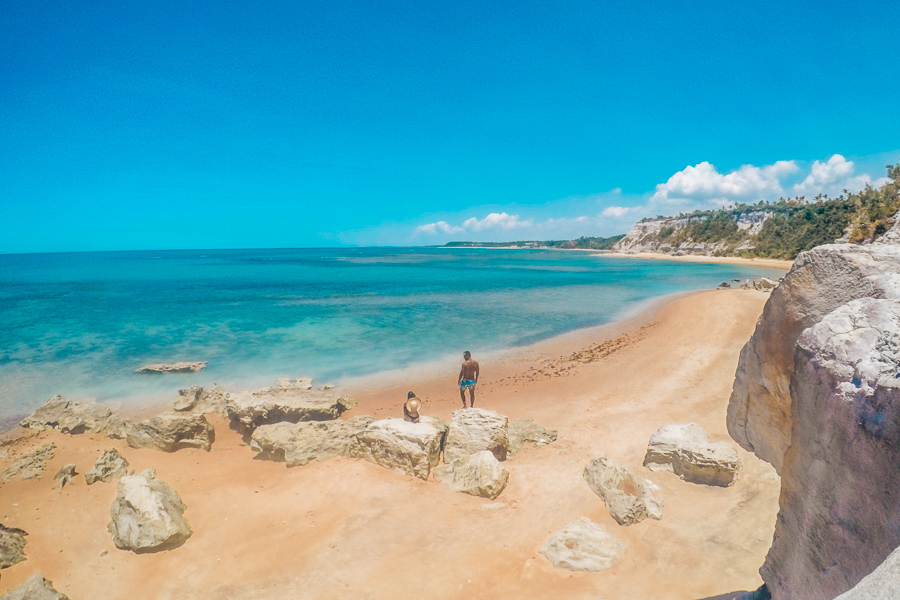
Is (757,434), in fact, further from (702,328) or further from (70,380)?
(70,380)

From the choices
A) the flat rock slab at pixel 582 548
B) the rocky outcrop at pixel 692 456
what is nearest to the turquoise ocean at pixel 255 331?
the rocky outcrop at pixel 692 456

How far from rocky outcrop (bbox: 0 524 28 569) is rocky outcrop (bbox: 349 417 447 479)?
4989 mm

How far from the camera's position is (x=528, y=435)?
9.62 metres

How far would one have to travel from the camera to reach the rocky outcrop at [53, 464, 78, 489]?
314 inches

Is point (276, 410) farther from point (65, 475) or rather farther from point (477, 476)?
point (477, 476)

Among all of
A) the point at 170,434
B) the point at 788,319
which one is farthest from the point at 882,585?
the point at 170,434

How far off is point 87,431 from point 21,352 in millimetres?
13458

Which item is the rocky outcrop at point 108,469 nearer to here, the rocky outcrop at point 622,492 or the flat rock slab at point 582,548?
the flat rock slab at point 582,548

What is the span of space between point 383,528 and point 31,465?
787 centimetres

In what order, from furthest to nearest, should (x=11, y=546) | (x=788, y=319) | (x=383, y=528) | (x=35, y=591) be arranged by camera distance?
(x=383, y=528)
(x=11, y=546)
(x=35, y=591)
(x=788, y=319)

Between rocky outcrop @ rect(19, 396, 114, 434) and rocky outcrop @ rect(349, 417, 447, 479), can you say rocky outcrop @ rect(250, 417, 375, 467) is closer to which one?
rocky outcrop @ rect(349, 417, 447, 479)


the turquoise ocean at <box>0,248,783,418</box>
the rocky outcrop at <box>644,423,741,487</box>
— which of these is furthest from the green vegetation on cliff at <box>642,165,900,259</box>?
the rocky outcrop at <box>644,423,741,487</box>

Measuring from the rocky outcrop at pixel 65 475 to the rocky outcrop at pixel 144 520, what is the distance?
2.31 m

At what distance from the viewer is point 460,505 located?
7.13m
